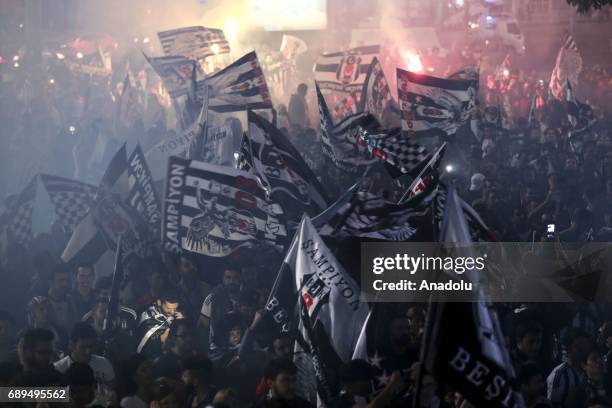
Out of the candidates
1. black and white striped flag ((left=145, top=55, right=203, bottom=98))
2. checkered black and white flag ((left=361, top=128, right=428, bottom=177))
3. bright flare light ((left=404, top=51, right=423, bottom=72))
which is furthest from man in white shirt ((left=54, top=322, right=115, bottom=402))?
bright flare light ((left=404, top=51, right=423, bottom=72))

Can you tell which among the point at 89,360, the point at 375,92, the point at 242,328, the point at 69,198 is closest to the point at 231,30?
the point at 375,92

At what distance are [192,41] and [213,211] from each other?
45.8ft

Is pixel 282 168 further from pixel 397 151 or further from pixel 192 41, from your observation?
pixel 192 41

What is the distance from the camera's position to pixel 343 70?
68.7 feet

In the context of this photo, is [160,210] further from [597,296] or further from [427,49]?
[427,49]

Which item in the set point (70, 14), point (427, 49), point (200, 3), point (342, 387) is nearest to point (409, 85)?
point (342, 387)

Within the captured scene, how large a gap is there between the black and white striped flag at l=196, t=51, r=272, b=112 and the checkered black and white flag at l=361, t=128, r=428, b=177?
3.76 m

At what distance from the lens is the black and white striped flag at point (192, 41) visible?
2197 cm

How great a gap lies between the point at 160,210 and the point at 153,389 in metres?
3.99

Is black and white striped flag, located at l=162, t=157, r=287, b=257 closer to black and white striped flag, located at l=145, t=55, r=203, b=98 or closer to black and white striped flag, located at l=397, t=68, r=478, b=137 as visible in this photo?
black and white striped flag, located at l=397, t=68, r=478, b=137

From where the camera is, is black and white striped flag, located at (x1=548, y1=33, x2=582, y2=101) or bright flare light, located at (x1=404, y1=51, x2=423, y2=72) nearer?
black and white striped flag, located at (x1=548, y1=33, x2=582, y2=101)

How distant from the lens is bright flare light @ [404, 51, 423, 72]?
152ft

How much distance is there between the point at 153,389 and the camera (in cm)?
596

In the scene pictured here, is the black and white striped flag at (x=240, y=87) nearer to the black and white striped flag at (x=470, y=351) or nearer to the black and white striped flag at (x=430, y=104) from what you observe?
the black and white striped flag at (x=430, y=104)
